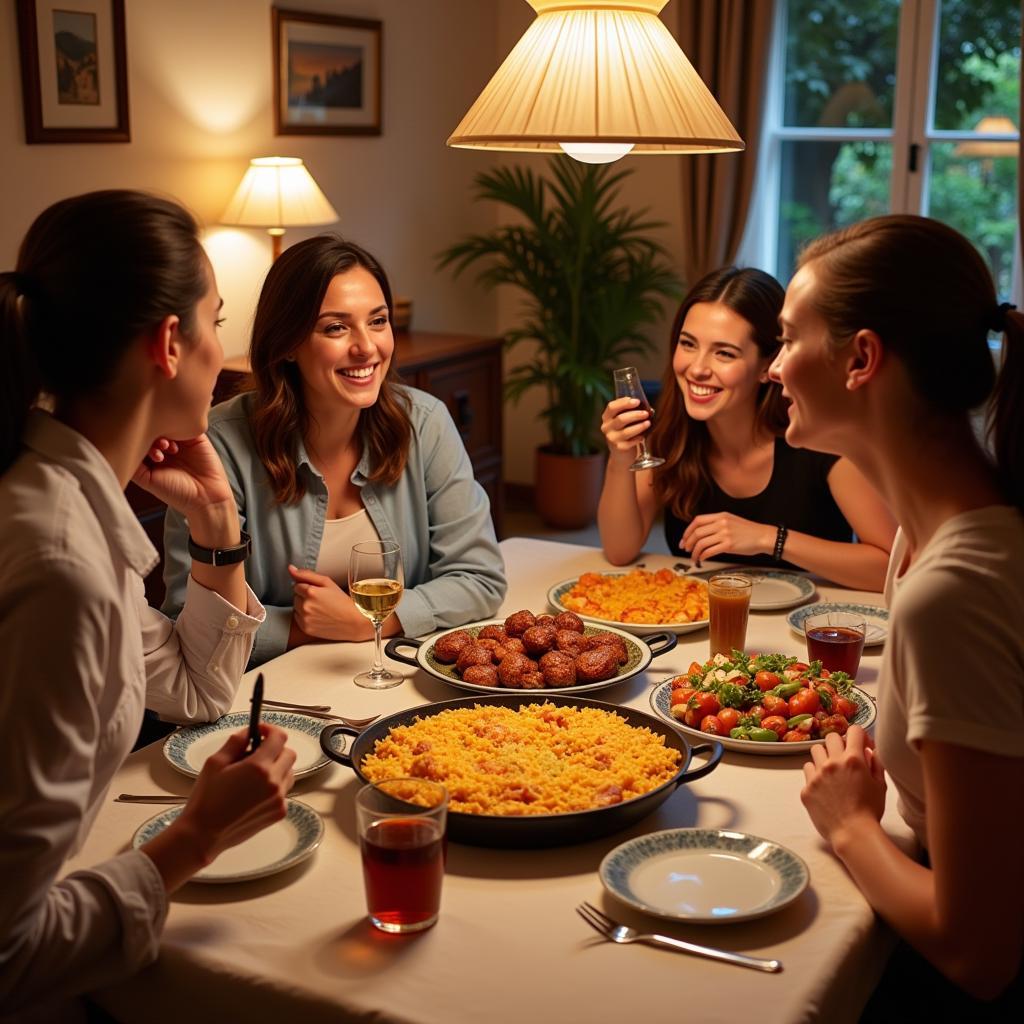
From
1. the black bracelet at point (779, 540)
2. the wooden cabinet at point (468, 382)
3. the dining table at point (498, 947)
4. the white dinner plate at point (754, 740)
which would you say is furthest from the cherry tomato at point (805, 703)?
the wooden cabinet at point (468, 382)

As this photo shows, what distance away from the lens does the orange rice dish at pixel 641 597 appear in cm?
216

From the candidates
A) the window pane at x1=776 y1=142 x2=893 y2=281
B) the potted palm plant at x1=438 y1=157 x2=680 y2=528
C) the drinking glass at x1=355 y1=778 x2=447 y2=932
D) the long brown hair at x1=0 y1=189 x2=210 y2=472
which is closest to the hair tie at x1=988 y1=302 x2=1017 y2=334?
the drinking glass at x1=355 y1=778 x2=447 y2=932

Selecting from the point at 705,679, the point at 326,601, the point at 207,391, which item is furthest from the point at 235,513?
the point at 705,679

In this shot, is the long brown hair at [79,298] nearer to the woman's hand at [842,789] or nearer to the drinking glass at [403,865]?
the drinking glass at [403,865]

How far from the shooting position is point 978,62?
5.07m

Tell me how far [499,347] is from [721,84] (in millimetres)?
1432

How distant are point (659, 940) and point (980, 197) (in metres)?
4.69

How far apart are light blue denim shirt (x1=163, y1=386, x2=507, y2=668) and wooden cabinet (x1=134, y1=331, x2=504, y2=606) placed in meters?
2.08

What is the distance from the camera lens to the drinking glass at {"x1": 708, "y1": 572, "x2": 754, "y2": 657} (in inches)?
77.3

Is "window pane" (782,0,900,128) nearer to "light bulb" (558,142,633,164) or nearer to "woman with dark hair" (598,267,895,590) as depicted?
"woman with dark hair" (598,267,895,590)

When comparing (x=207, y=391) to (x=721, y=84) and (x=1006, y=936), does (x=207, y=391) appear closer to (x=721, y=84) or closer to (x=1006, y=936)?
(x=1006, y=936)

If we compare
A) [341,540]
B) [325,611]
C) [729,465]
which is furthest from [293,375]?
[729,465]

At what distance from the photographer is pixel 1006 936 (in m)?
1.24

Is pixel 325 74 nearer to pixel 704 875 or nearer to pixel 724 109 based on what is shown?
pixel 724 109
